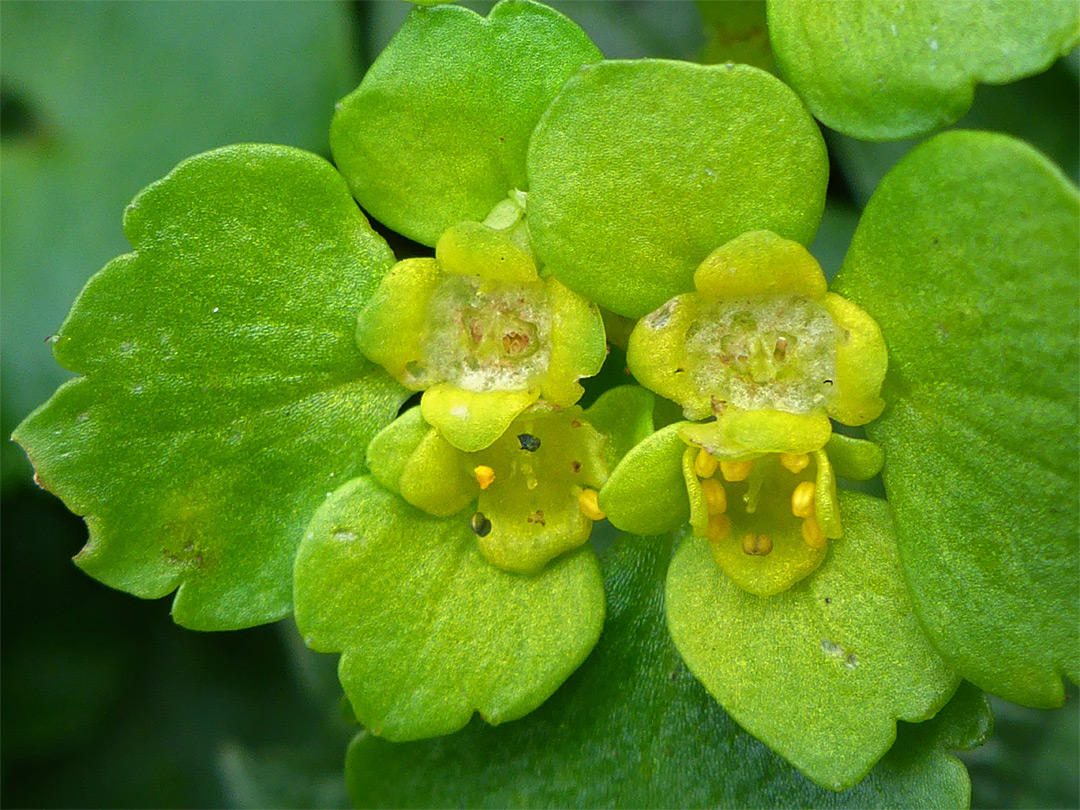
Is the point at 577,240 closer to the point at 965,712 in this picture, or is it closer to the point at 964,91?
the point at 964,91

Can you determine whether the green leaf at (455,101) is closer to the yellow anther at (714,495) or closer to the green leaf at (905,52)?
the green leaf at (905,52)

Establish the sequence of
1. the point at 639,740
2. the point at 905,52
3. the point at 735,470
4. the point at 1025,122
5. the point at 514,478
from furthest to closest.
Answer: the point at 1025,122 → the point at 639,740 → the point at 514,478 → the point at 735,470 → the point at 905,52

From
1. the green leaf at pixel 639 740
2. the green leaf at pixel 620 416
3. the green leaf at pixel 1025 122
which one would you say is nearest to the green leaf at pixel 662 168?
the green leaf at pixel 620 416

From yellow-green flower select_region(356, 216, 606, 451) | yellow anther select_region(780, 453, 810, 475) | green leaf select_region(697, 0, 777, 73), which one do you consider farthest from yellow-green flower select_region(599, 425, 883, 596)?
green leaf select_region(697, 0, 777, 73)

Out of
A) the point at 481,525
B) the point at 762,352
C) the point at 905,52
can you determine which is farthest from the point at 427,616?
the point at 905,52

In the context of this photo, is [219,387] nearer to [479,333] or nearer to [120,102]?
[479,333]
